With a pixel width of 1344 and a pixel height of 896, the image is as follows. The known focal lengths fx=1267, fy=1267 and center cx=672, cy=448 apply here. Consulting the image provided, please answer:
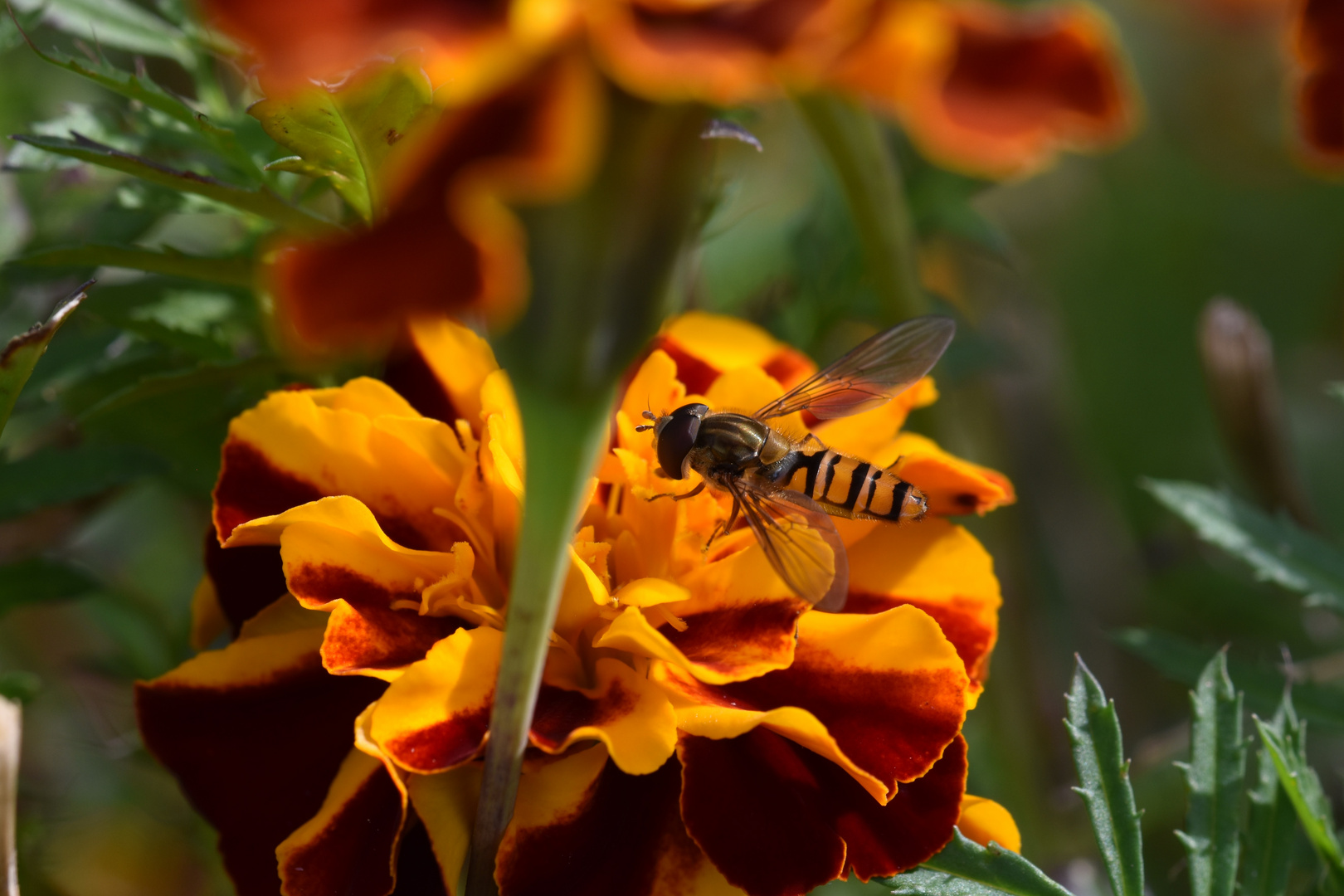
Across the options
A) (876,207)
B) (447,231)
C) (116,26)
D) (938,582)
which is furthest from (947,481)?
(116,26)

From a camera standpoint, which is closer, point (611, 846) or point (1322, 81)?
point (611, 846)

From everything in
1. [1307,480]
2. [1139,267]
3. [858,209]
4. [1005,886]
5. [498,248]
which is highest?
[498,248]

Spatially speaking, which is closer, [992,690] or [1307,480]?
[992,690]

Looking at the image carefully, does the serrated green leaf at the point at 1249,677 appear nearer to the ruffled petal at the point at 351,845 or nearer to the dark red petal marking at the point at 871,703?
the dark red petal marking at the point at 871,703

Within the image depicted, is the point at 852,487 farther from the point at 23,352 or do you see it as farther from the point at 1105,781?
the point at 23,352

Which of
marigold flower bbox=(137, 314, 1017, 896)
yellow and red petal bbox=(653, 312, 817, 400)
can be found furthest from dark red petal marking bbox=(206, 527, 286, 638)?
yellow and red petal bbox=(653, 312, 817, 400)

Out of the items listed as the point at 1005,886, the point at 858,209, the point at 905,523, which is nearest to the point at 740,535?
the point at 905,523

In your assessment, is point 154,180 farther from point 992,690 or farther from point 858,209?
point 992,690

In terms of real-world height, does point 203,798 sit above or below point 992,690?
above
